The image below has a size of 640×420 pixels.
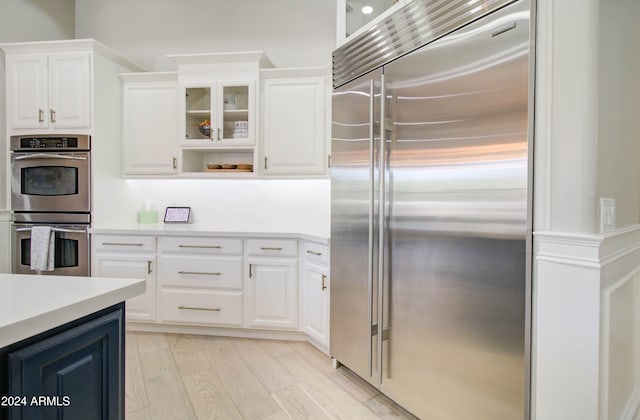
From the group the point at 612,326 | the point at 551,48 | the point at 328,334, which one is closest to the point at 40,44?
the point at 328,334

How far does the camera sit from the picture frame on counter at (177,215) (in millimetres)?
3525

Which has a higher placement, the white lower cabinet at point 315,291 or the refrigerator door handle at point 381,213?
the refrigerator door handle at point 381,213

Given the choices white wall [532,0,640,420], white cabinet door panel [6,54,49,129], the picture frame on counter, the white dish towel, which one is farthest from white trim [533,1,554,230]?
white cabinet door panel [6,54,49,129]

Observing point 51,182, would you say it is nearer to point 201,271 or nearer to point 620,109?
point 201,271

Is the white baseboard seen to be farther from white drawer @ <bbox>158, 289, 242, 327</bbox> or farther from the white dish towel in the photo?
the white dish towel

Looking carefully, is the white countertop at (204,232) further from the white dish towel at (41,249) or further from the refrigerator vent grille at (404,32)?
the refrigerator vent grille at (404,32)

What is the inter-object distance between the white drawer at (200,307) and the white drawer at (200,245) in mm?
346

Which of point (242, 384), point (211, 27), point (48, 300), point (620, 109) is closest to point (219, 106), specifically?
point (211, 27)

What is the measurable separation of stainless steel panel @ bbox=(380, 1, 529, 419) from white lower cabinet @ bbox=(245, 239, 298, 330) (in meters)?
1.08

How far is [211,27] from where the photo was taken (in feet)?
11.8

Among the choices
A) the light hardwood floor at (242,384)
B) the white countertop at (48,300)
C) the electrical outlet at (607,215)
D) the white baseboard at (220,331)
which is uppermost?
the electrical outlet at (607,215)

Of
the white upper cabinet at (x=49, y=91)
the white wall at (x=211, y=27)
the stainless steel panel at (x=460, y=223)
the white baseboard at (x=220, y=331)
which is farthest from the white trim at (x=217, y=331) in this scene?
the white wall at (x=211, y=27)

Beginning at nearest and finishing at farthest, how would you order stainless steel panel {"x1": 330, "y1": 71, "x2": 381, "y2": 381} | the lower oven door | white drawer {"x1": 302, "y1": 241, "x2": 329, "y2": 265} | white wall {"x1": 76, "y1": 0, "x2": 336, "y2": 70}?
stainless steel panel {"x1": 330, "y1": 71, "x2": 381, "y2": 381}, white drawer {"x1": 302, "y1": 241, "x2": 329, "y2": 265}, the lower oven door, white wall {"x1": 76, "y1": 0, "x2": 336, "y2": 70}

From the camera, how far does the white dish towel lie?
2.97m
